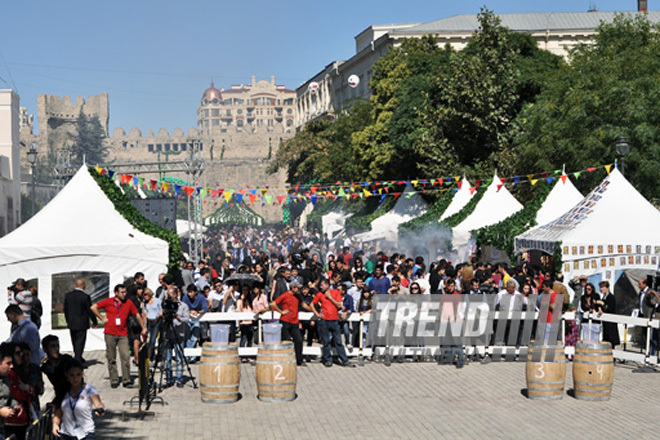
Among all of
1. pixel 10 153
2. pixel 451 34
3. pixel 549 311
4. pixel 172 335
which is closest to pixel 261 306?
pixel 172 335

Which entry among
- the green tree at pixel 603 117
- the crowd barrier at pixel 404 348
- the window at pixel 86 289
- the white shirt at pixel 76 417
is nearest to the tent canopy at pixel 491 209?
the green tree at pixel 603 117

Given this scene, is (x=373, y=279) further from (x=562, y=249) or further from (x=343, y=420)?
(x=343, y=420)

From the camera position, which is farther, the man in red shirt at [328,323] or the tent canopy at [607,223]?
the tent canopy at [607,223]

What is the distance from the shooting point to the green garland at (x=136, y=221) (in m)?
19.9

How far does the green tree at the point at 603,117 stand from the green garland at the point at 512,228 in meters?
8.24

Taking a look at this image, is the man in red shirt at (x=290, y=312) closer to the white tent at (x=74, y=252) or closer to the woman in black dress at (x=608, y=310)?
the white tent at (x=74, y=252)

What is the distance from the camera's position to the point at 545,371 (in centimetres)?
1339

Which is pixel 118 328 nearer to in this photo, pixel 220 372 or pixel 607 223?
pixel 220 372

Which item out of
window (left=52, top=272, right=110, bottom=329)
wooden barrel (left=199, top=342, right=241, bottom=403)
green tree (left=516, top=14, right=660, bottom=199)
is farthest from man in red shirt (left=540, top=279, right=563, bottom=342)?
green tree (left=516, top=14, right=660, bottom=199)

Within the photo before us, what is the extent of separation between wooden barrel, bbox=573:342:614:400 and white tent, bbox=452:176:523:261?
47.4 ft

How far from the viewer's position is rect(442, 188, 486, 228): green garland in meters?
30.4

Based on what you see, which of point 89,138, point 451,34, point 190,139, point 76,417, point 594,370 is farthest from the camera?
point 89,138

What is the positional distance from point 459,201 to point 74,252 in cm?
1703

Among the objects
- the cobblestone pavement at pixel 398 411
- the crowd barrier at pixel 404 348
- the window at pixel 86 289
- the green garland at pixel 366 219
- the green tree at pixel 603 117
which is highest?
the green tree at pixel 603 117
